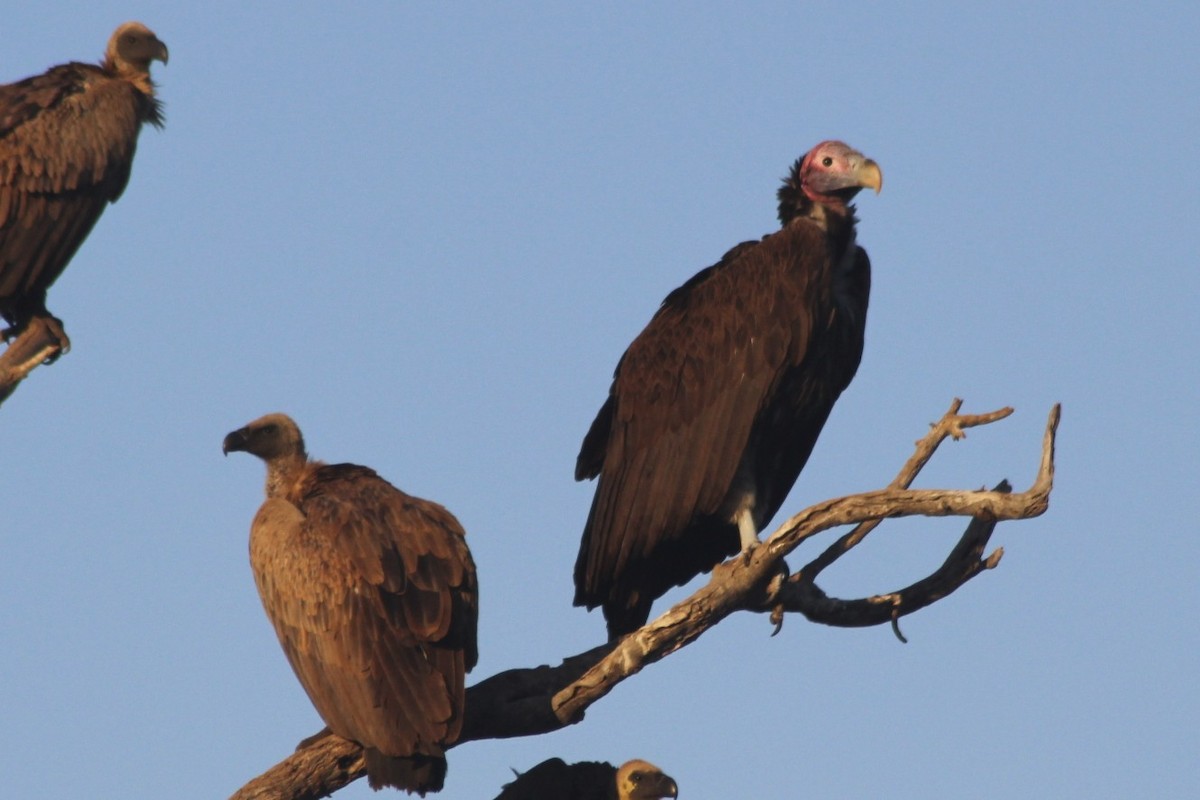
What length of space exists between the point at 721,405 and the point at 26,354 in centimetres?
306

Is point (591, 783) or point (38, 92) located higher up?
point (38, 92)

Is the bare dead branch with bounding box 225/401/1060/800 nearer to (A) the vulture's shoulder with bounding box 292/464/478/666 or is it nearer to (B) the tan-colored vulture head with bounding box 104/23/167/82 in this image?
(A) the vulture's shoulder with bounding box 292/464/478/666

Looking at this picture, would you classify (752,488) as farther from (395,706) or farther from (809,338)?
(395,706)

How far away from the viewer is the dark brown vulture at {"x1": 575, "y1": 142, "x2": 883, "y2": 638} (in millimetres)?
8234

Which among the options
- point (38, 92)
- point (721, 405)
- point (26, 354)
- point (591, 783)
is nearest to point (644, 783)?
point (591, 783)

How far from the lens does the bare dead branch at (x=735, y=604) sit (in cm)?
702

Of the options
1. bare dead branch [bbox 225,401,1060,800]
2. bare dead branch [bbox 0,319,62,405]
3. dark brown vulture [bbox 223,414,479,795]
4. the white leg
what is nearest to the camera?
dark brown vulture [bbox 223,414,479,795]

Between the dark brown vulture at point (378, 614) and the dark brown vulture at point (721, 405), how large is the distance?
110 cm

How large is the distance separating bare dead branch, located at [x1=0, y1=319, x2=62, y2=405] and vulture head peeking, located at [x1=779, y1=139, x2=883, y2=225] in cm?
344

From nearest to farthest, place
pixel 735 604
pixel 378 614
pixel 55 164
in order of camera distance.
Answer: pixel 378 614 → pixel 735 604 → pixel 55 164

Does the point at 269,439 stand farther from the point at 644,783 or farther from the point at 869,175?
the point at 869,175

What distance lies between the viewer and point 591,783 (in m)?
8.23

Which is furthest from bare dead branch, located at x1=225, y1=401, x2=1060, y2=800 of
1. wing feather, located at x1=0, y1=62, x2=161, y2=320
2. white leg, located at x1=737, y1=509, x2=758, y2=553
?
wing feather, located at x1=0, y1=62, x2=161, y2=320

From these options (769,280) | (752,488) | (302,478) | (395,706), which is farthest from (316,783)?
(769,280)
